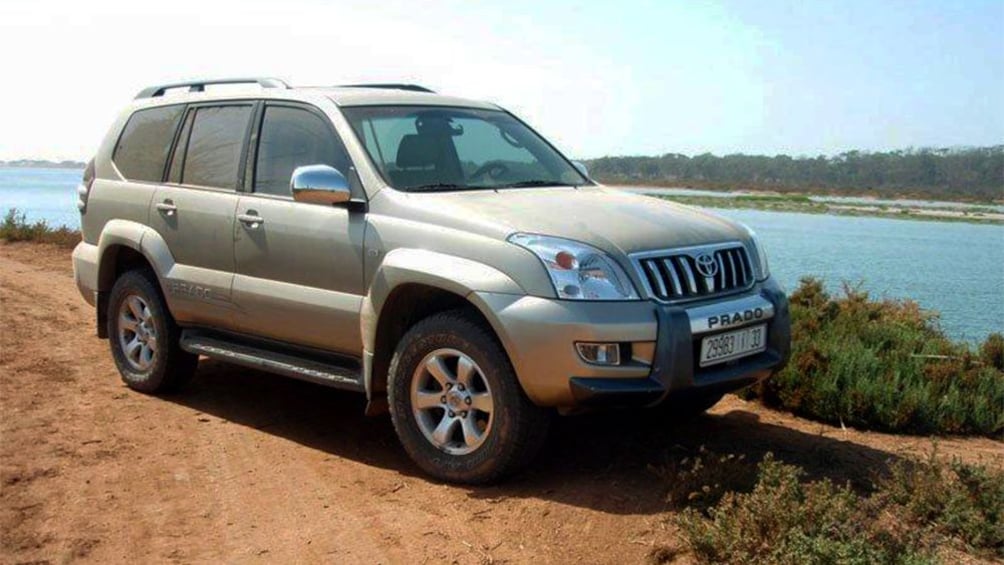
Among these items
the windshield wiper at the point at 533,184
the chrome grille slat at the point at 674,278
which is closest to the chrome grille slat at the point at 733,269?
the chrome grille slat at the point at 674,278

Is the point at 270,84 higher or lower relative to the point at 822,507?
higher

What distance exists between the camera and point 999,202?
3684 cm

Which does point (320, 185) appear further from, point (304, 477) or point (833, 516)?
point (833, 516)

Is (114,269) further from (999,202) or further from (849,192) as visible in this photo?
(849,192)

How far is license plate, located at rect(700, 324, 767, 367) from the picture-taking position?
516cm

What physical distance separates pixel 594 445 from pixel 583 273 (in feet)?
4.23

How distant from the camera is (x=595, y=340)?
487 centimetres

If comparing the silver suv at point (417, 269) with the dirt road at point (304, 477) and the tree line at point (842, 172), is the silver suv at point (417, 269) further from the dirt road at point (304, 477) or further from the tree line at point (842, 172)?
the tree line at point (842, 172)

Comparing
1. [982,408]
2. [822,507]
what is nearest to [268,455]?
[822,507]

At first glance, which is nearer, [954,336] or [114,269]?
[114,269]

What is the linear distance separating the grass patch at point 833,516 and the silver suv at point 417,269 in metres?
0.55

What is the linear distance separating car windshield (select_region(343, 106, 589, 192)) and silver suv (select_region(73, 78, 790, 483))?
1 cm

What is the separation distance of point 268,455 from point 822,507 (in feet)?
10.4

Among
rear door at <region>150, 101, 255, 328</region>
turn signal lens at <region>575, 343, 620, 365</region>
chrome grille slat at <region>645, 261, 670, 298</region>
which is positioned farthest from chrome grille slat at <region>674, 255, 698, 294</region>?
rear door at <region>150, 101, 255, 328</region>
